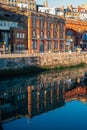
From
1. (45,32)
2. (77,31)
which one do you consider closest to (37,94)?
(45,32)

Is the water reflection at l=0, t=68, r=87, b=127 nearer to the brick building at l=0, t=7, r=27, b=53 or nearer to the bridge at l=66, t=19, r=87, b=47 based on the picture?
the brick building at l=0, t=7, r=27, b=53

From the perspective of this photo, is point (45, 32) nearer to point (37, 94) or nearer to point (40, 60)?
point (40, 60)

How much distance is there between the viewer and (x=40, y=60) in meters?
69.2

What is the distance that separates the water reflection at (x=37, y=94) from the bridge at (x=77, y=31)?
147 ft

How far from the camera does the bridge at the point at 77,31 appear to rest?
4198 inches

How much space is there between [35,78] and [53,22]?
3295cm

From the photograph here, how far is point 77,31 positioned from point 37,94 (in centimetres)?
6702

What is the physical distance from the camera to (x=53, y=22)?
87938 mm

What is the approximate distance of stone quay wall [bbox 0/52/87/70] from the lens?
59.8 m

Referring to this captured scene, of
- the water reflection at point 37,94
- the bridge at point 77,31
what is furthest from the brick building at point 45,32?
the water reflection at point 37,94

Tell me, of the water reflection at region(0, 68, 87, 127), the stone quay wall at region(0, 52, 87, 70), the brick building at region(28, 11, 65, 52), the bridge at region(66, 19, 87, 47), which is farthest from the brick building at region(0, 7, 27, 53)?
the bridge at region(66, 19, 87, 47)

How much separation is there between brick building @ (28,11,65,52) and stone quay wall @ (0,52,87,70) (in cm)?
830

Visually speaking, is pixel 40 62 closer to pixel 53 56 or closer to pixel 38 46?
pixel 53 56

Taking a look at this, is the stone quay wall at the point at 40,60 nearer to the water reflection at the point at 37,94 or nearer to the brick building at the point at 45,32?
the water reflection at the point at 37,94
